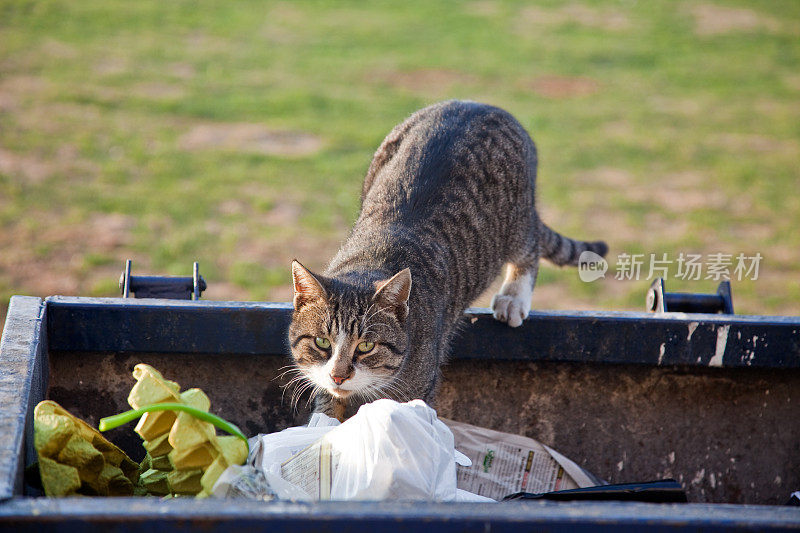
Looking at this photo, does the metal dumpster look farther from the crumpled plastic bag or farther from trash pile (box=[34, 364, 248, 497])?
the crumpled plastic bag

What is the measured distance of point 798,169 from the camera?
25.3 feet

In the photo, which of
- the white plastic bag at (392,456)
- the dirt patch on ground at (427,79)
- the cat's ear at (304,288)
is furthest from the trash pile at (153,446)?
the dirt patch on ground at (427,79)

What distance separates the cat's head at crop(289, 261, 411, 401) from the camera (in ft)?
8.28

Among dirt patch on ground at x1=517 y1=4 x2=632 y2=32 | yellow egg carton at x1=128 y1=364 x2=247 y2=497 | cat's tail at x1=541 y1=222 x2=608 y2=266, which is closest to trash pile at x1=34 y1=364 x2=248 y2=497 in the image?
yellow egg carton at x1=128 y1=364 x2=247 y2=497

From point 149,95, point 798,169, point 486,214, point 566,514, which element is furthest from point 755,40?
point 566,514

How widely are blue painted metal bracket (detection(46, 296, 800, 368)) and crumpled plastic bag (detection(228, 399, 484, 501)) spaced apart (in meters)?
0.59

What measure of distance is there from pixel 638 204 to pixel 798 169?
6.35ft

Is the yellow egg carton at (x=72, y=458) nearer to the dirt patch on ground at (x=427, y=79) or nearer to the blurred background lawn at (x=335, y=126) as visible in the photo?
the blurred background lawn at (x=335, y=126)

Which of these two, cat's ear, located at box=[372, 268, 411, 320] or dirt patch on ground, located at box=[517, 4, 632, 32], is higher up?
dirt patch on ground, located at box=[517, 4, 632, 32]

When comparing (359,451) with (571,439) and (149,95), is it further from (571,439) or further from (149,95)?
(149,95)

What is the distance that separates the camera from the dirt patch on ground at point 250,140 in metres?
7.18

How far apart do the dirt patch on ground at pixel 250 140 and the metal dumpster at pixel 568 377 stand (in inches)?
186

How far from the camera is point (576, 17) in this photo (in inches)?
473

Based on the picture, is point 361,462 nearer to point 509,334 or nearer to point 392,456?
point 392,456
